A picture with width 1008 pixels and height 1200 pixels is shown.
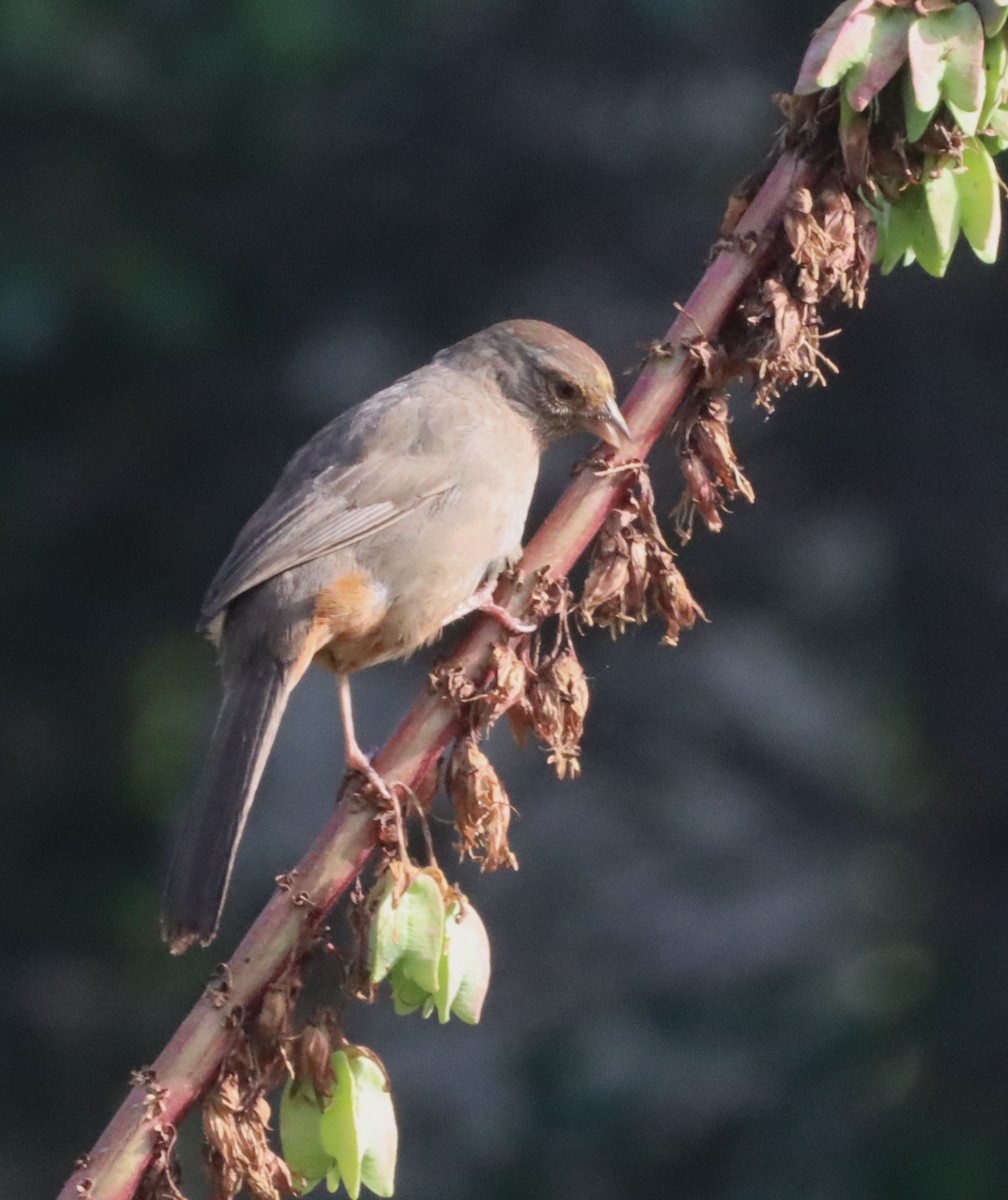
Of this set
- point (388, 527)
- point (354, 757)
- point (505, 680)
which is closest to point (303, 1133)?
point (505, 680)

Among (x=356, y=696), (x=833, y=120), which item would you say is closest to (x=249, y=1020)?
(x=833, y=120)

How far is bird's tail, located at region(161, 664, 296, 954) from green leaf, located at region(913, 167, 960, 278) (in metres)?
1.11

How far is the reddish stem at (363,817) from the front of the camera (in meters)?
1.82

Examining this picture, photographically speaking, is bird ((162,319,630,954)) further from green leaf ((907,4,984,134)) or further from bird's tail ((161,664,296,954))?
green leaf ((907,4,984,134))

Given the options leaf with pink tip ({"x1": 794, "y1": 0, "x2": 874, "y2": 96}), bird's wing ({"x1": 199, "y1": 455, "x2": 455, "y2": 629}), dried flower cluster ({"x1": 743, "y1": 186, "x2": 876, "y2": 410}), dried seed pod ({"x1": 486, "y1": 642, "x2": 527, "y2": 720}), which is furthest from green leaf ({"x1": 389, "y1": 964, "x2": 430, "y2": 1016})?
bird's wing ({"x1": 199, "y1": 455, "x2": 455, "y2": 629})

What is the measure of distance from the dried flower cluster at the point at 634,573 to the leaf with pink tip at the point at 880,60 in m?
0.43

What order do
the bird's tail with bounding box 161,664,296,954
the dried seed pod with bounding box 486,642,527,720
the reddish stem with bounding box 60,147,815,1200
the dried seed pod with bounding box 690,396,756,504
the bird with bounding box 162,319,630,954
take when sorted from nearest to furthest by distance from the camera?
the reddish stem with bounding box 60,147,815,1200 → the dried seed pod with bounding box 486,642,527,720 → the dried seed pod with bounding box 690,396,756,504 → the bird's tail with bounding box 161,664,296,954 → the bird with bounding box 162,319,630,954

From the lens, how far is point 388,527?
3195 mm

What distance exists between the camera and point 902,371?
17.6 ft

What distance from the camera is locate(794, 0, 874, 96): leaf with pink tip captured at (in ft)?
6.12

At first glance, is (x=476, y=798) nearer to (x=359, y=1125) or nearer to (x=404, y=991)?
(x=404, y=991)

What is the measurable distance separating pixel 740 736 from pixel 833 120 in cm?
327

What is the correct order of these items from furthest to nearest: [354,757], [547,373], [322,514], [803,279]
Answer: [547,373], [322,514], [354,757], [803,279]

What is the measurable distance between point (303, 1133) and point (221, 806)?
0.74m
